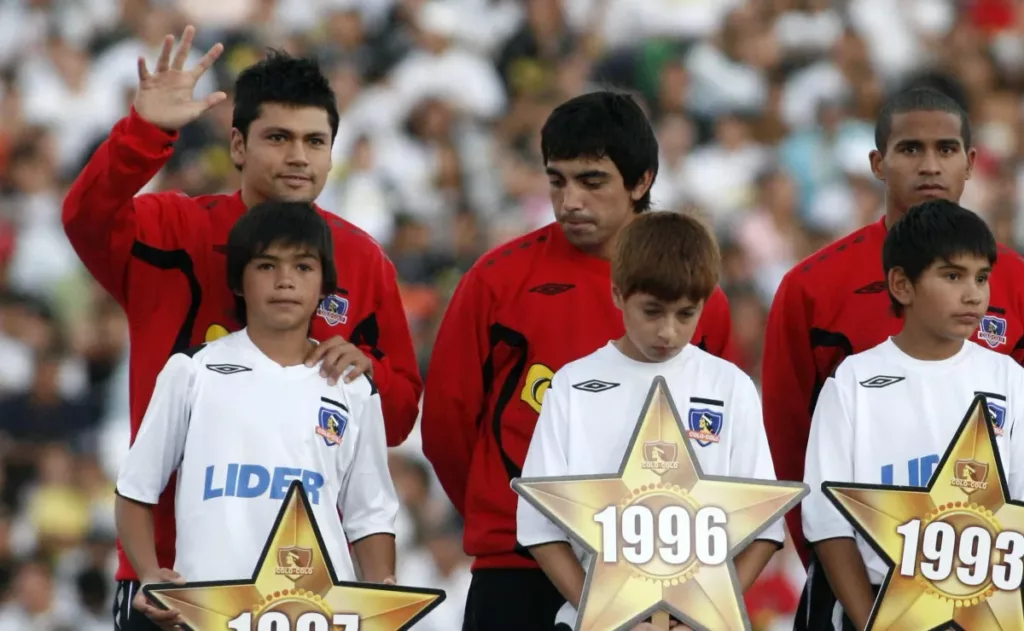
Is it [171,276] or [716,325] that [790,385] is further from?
[171,276]

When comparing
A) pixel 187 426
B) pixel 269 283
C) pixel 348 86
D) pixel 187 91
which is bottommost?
pixel 187 426

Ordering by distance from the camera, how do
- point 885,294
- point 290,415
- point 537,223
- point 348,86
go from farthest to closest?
point 348,86
point 537,223
point 885,294
point 290,415

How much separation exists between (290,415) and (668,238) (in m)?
1.01

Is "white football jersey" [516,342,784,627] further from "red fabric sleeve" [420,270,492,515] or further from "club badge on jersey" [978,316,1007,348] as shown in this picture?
"club badge on jersey" [978,316,1007,348]

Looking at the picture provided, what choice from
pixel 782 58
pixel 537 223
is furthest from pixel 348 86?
pixel 782 58

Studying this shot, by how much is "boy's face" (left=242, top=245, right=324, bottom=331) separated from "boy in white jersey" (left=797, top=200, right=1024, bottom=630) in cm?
129

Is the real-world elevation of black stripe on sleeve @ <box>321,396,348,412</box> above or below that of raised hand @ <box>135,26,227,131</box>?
below

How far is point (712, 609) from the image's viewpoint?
4645 millimetres

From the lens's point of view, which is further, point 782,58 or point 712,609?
point 782,58

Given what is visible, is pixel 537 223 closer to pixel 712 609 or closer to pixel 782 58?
pixel 782 58

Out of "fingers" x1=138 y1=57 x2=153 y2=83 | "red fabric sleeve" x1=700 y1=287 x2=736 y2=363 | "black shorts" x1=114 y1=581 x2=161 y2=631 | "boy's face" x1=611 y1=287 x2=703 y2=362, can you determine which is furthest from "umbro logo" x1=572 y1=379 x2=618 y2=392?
"fingers" x1=138 y1=57 x2=153 y2=83

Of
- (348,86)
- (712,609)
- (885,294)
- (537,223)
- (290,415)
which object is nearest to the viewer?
(712,609)

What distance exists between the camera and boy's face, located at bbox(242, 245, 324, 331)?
16.6 ft

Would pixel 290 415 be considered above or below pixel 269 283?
below
